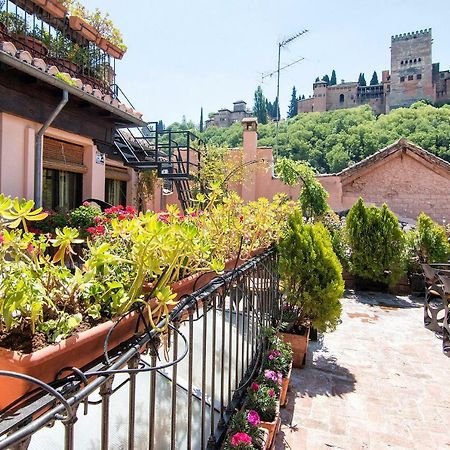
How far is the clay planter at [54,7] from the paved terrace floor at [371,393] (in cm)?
789

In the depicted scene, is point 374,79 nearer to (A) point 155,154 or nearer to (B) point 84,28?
(A) point 155,154

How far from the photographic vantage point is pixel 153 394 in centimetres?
116

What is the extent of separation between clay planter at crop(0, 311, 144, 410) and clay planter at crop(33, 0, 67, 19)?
7.94m

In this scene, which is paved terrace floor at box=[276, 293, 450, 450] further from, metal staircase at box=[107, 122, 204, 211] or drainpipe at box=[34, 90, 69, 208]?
drainpipe at box=[34, 90, 69, 208]

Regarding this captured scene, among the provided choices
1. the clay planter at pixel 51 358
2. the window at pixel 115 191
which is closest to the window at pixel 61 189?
the window at pixel 115 191

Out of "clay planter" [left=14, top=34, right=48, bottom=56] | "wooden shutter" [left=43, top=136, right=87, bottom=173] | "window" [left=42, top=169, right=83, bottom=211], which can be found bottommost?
"window" [left=42, top=169, right=83, bottom=211]

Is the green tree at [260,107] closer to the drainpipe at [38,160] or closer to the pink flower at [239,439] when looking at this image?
the drainpipe at [38,160]

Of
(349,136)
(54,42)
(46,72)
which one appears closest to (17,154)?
(46,72)

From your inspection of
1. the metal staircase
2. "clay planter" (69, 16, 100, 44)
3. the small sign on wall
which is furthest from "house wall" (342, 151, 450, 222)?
"clay planter" (69, 16, 100, 44)

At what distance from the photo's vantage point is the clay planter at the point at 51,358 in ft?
2.67

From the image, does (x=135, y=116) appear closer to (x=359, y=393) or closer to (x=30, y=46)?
(x=30, y=46)

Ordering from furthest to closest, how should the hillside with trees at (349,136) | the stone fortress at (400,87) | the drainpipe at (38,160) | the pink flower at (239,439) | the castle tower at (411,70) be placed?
the castle tower at (411,70), the stone fortress at (400,87), the hillside with trees at (349,136), the drainpipe at (38,160), the pink flower at (239,439)

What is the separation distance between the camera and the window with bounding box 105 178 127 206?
8.59 meters

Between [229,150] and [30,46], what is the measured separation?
8559 millimetres
